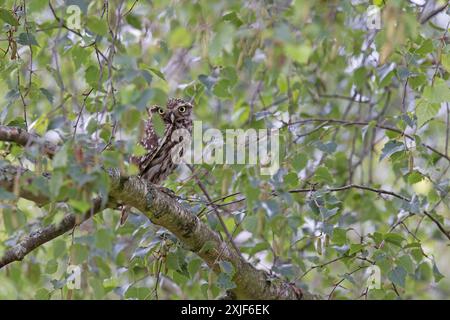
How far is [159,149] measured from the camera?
3734mm

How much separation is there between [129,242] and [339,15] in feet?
5.18

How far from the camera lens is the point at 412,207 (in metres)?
2.81

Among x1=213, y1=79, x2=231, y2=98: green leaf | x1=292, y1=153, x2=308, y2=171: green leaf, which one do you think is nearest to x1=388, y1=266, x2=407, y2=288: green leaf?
x1=292, y1=153, x2=308, y2=171: green leaf

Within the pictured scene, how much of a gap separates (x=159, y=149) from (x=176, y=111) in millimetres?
333

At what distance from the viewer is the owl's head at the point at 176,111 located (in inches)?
156

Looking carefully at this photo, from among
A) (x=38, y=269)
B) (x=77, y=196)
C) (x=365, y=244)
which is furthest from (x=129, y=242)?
(x=77, y=196)

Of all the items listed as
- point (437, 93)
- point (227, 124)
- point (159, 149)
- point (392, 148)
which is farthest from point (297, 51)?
point (227, 124)

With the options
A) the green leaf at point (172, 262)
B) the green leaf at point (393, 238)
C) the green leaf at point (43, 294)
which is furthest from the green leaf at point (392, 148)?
the green leaf at point (43, 294)

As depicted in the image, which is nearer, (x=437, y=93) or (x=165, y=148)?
(x=437, y=93)

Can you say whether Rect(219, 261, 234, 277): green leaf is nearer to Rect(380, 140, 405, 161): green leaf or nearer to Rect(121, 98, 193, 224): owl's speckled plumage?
Rect(380, 140, 405, 161): green leaf

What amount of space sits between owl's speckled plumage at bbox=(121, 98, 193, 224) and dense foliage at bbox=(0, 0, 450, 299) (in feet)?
0.74

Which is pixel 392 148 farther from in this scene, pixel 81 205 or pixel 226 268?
pixel 81 205

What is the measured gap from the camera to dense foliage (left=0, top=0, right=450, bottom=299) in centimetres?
194

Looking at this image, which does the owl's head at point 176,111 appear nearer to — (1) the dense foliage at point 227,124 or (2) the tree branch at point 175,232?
(1) the dense foliage at point 227,124
